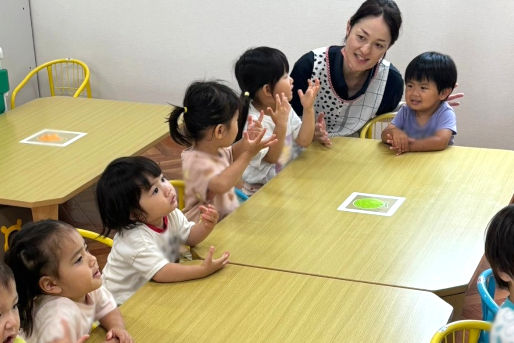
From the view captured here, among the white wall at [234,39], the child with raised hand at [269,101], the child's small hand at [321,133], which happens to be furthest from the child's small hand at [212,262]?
the white wall at [234,39]

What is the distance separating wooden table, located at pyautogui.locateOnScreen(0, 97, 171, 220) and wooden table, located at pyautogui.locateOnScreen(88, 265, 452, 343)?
3.70 feet

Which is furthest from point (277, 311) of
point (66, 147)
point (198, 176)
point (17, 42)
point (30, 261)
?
point (17, 42)

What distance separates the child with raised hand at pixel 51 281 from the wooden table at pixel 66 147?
45.8 inches

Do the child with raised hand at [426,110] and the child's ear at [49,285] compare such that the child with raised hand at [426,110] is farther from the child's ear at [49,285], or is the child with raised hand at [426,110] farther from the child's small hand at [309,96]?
the child's ear at [49,285]

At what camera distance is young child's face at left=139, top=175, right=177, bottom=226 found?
7.77 ft

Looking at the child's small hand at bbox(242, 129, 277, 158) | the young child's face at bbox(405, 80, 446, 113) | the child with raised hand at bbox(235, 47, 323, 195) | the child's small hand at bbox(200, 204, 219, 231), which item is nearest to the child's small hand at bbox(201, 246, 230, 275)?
the child's small hand at bbox(200, 204, 219, 231)

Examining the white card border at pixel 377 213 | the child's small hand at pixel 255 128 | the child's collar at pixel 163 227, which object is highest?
the child's small hand at pixel 255 128

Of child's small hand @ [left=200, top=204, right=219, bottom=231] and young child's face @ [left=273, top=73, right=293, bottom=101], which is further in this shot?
young child's face @ [left=273, top=73, right=293, bottom=101]

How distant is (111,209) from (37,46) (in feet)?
14.1

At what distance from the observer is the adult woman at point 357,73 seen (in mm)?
3582

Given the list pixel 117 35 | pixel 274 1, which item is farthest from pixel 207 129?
pixel 117 35

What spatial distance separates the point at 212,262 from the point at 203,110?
729 mm

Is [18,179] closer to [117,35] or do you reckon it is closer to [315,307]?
[315,307]

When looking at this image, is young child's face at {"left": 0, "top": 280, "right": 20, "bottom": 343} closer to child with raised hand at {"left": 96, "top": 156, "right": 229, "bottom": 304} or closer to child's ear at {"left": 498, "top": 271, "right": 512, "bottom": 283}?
child with raised hand at {"left": 96, "top": 156, "right": 229, "bottom": 304}
